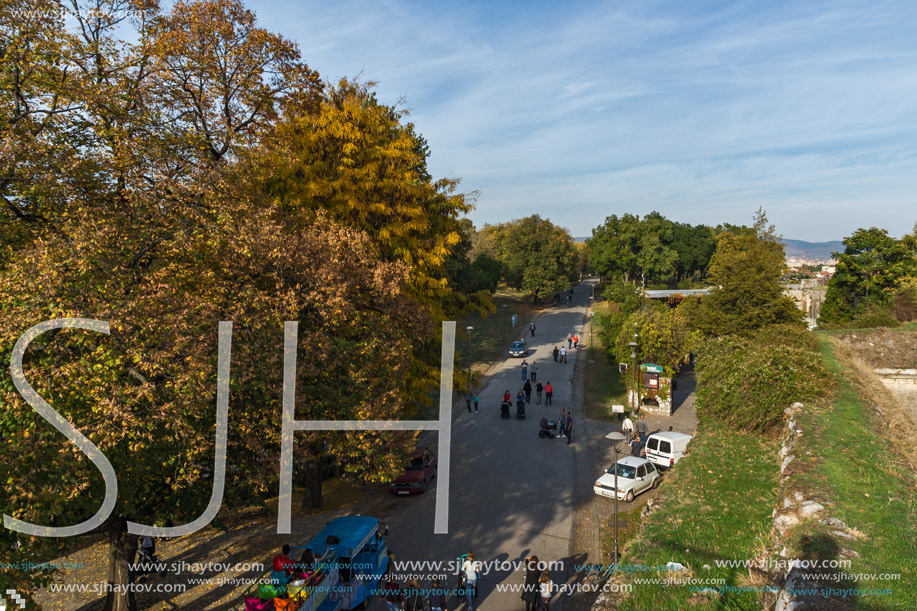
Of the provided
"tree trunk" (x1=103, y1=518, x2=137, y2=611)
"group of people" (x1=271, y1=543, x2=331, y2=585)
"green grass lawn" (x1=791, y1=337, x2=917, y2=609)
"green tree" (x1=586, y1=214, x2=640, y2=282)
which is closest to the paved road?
"group of people" (x1=271, y1=543, x2=331, y2=585)

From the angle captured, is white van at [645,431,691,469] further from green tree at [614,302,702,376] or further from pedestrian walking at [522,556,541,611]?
pedestrian walking at [522,556,541,611]

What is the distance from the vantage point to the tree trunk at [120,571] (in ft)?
33.9

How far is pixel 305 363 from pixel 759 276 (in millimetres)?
23758

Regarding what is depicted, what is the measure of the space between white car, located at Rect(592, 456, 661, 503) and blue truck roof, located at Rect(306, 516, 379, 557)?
8478 millimetres

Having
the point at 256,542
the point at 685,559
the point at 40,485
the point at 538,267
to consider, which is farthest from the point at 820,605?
the point at 538,267

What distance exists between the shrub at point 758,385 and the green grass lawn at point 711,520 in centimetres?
105

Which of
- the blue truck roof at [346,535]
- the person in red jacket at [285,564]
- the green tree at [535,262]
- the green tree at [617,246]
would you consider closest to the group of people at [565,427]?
the blue truck roof at [346,535]

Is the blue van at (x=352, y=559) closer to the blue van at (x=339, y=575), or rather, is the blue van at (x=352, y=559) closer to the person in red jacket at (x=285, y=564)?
the blue van at (x=339, y=575)

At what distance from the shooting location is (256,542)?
45.7 ft

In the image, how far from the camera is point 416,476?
56.7ft

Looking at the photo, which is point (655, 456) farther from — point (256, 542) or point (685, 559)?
point (256, 542)

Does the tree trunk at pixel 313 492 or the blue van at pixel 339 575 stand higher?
the blue van at pixel 339 575

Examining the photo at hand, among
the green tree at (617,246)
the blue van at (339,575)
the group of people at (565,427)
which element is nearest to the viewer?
the blue van at (339,575)

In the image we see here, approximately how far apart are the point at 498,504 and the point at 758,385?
28.7 feet
